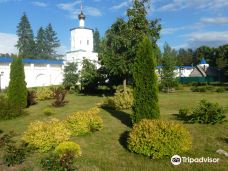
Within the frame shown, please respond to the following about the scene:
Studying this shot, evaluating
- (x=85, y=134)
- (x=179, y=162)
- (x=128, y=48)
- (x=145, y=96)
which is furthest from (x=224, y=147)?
(x=128, y=48)

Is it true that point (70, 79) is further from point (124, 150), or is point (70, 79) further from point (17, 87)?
point (124, 150)

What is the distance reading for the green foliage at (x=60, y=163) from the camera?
7369 mm

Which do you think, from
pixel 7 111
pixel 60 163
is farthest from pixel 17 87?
pixel 60 163

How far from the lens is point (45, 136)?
31.6 ft

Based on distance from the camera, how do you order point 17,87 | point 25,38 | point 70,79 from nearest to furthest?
point 17,87 → point 70,79 → point 25,38

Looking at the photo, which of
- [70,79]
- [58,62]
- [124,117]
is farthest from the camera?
[58,62]

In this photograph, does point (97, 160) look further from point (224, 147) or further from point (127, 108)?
point (127, 108)

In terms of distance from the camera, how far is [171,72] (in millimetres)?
35688

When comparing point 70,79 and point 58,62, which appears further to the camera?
point 58,62

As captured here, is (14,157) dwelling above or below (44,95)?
below

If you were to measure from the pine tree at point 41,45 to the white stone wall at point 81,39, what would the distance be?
42275 mm

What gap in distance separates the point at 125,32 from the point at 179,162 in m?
19.8

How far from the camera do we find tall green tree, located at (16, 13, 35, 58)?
88.1 metres

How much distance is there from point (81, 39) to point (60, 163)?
153 feet
